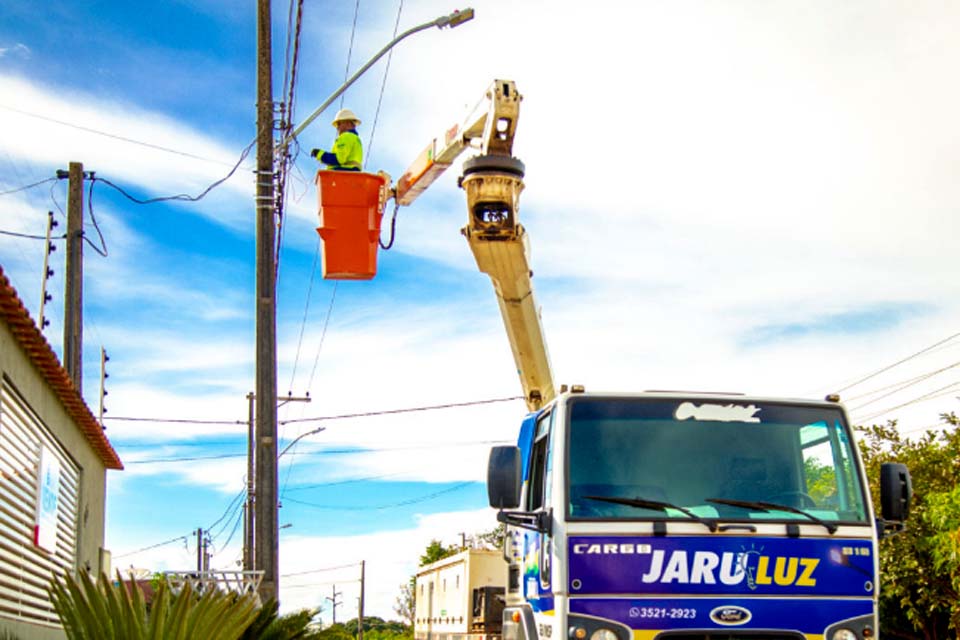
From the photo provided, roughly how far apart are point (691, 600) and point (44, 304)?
23421 millimetres

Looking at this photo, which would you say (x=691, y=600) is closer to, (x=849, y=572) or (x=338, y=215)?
(x=849, y=572)

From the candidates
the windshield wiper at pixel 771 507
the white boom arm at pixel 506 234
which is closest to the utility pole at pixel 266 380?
the white boom arm at pixel 506 234

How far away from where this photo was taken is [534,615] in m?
8.13

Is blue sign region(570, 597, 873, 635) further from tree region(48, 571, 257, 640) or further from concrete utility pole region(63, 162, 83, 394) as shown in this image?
concrete utility pole region(63, 162, 83, 394)

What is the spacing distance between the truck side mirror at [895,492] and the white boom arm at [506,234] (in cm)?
378

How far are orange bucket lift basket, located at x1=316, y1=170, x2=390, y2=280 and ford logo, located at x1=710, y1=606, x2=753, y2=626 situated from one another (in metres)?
6.79

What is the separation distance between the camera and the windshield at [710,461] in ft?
25.5

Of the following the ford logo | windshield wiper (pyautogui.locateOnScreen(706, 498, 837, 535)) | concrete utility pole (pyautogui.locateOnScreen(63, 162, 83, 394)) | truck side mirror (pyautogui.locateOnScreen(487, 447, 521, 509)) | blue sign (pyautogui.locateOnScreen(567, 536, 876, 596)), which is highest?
concrete utility pole (pyautogui.locateOnScreen(63, 162, 83, 394))

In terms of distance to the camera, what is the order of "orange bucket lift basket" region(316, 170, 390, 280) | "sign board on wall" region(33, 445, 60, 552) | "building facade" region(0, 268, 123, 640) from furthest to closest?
"orange bucket lift basket" region(316, 170, 390, 280), "sign board on wall" region(33, 445, 60, 552), "building facade" region(0, 268, 123, 640)

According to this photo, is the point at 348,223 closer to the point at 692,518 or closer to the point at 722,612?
the point at 692,518

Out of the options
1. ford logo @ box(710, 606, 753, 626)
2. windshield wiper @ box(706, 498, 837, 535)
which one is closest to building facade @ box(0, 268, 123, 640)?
windshield wiper @ box(706, 498, 837, 535)

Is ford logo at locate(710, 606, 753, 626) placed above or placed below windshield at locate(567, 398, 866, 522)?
below

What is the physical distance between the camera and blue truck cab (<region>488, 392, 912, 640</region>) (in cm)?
742

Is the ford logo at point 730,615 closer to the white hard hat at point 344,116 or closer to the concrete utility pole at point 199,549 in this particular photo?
the white hard hat at point 344,116
